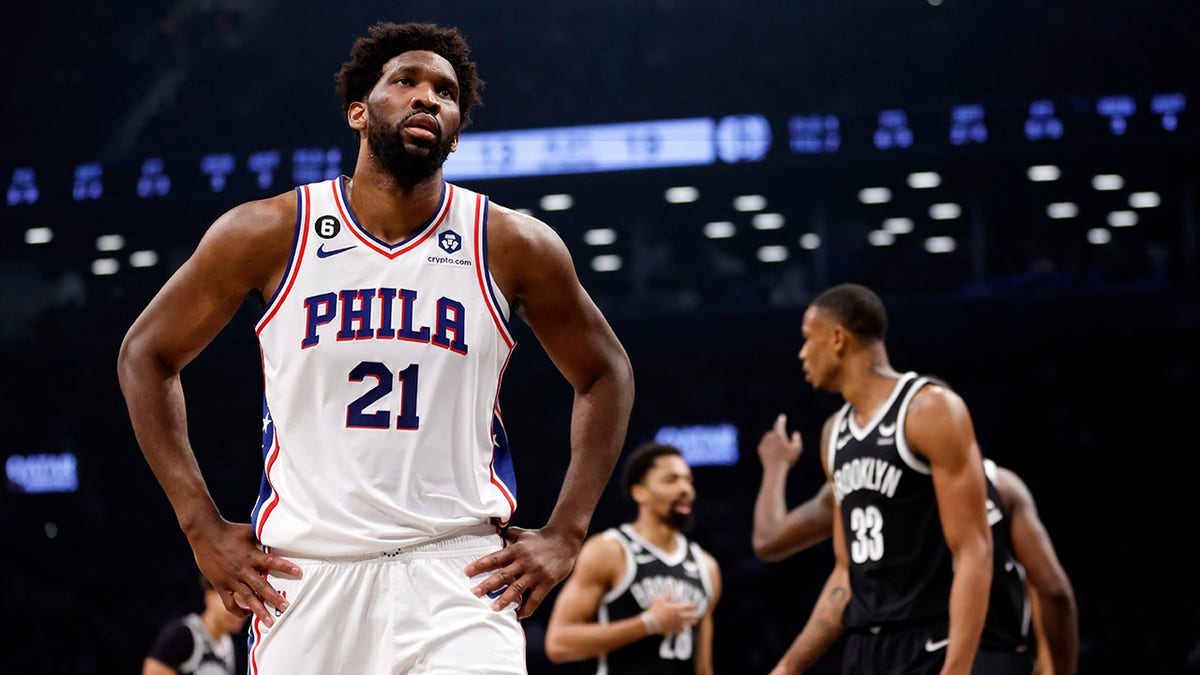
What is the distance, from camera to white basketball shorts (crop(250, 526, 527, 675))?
8.32ft

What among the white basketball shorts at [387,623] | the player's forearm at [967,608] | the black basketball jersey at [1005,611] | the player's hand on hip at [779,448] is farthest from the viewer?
the player's hand on hip at [779,448]

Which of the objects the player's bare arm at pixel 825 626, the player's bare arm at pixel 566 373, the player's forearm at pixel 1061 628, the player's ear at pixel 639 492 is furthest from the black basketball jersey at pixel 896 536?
the player's ear at pixel 639 492

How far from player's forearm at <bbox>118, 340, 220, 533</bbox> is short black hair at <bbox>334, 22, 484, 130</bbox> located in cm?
76

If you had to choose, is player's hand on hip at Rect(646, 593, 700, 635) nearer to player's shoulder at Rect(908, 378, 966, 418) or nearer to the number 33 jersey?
the number 33 jersey

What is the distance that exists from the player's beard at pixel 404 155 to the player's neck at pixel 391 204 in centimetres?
2

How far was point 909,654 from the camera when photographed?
422 centimetres

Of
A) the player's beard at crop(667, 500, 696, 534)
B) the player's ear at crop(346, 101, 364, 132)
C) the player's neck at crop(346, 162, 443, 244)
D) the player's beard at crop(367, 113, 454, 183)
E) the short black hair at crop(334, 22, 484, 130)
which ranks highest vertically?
the short black hair at crop(334, 22, 484, 130)

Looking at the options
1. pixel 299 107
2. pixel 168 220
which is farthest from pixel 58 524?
pixel 299 107

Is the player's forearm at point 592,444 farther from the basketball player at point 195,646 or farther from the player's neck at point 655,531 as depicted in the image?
the basketball player at point 195,646

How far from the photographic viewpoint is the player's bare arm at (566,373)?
276 cm

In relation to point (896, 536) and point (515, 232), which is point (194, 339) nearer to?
point (515, 232)

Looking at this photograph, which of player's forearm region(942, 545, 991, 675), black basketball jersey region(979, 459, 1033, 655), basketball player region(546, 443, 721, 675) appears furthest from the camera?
basketball player region(546, 443, 721, 675)

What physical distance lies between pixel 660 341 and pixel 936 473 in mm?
12864

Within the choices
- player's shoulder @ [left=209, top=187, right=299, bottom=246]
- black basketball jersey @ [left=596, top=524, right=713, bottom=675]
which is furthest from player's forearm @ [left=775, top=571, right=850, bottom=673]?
player's shoulder @ [left=209, top=187, right=299, bottom=246]
